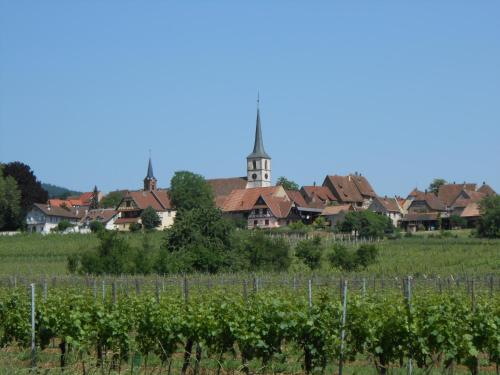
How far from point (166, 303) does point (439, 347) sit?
551 centimetres

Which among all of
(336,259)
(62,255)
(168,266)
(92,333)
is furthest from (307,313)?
(62,255)

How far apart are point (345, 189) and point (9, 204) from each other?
43.6 metres

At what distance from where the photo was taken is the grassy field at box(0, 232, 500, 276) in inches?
1863

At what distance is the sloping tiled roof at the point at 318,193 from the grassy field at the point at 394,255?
1346 inches

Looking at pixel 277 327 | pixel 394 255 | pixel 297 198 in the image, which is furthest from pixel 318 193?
pixel 277 327

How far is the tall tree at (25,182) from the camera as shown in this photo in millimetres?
95062

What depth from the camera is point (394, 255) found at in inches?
2227

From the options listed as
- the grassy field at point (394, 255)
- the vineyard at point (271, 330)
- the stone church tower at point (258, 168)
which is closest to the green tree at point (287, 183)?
the stone church tower at point (258, 168)

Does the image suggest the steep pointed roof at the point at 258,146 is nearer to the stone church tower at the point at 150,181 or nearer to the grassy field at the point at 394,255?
the stone church tower at the point at 150,181

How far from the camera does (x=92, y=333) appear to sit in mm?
16188

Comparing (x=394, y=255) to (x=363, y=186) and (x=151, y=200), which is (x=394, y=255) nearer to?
(x=151, y=200)

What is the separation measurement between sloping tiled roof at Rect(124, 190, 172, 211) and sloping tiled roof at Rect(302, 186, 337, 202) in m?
16.9

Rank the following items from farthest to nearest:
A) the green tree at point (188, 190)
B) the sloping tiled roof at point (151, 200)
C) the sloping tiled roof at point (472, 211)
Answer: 1. the sloping tiled roof at point (151, 200)
2. the green tree at point (188, 190)
3. the sloping tiled roof at point (472, 211)

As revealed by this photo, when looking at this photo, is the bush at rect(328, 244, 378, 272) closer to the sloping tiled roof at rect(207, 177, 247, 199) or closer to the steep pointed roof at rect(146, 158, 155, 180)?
the sloping tiled roof at rect(207, 177, 247, 199)
